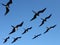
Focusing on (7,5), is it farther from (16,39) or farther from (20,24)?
(16,39)

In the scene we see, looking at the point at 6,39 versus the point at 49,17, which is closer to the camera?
the point at 49,17

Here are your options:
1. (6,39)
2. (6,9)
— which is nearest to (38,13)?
(6,9)

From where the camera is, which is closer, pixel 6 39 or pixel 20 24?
pixel 20 24

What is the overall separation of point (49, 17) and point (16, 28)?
6771 millimetres

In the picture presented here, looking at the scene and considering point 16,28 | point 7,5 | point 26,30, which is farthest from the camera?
point 26,30

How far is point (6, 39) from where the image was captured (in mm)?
74500

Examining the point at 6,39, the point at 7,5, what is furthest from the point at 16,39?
the point at 7,5

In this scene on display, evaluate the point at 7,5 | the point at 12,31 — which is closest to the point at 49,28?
the point at 12,31

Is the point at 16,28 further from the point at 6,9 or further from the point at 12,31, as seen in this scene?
the point at 6,9

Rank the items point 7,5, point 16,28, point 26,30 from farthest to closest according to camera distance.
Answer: point 26,30 → point 16,28 → point 7,5

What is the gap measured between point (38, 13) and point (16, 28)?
17.1 ft

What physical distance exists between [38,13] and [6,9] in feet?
20.6

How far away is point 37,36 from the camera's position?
76.4 meters

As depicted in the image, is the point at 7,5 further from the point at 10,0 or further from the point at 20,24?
the point at 20,24
